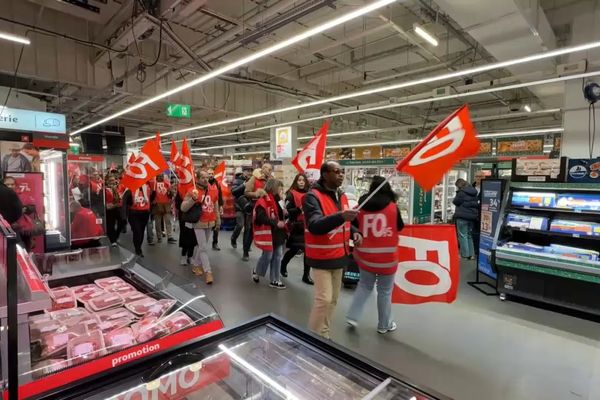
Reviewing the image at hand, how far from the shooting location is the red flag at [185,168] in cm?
498

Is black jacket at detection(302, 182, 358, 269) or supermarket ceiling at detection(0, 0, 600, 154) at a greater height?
supermarket ceiling at detection(0, 0, 600, 154)

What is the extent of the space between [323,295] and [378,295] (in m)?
0.87

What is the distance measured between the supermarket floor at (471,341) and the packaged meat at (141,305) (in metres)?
0.44

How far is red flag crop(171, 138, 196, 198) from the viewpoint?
16.3ft

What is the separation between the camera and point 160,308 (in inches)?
100

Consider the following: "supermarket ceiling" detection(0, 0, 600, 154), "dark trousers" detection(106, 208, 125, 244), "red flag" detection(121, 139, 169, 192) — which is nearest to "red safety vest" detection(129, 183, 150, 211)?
"dark trousers" detection(106, 208, 125, 244)

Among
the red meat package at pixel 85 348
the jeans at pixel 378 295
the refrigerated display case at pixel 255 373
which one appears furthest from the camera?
the jeans at pixel 378 295

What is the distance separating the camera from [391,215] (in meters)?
3.16

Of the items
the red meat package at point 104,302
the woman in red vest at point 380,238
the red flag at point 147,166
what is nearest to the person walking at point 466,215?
the woman in red vest at point 380,238

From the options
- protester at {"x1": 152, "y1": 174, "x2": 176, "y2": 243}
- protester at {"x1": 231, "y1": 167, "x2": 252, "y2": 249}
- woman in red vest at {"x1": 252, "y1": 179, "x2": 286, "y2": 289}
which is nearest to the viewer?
woman in red vest at {"x1": 252, "y1": 179, "x2": 286, "y2": 289}

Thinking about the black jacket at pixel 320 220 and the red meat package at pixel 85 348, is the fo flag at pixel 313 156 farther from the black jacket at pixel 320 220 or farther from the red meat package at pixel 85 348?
the red meat package at pixel 85 348

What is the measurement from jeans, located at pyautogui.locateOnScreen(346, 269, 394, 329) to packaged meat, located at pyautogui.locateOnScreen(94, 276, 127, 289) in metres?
2.28

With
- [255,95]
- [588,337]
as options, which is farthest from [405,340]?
[255,95]

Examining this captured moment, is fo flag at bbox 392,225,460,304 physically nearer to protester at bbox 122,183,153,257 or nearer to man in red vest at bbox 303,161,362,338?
man in red vest at bbox 303,161,362,338
